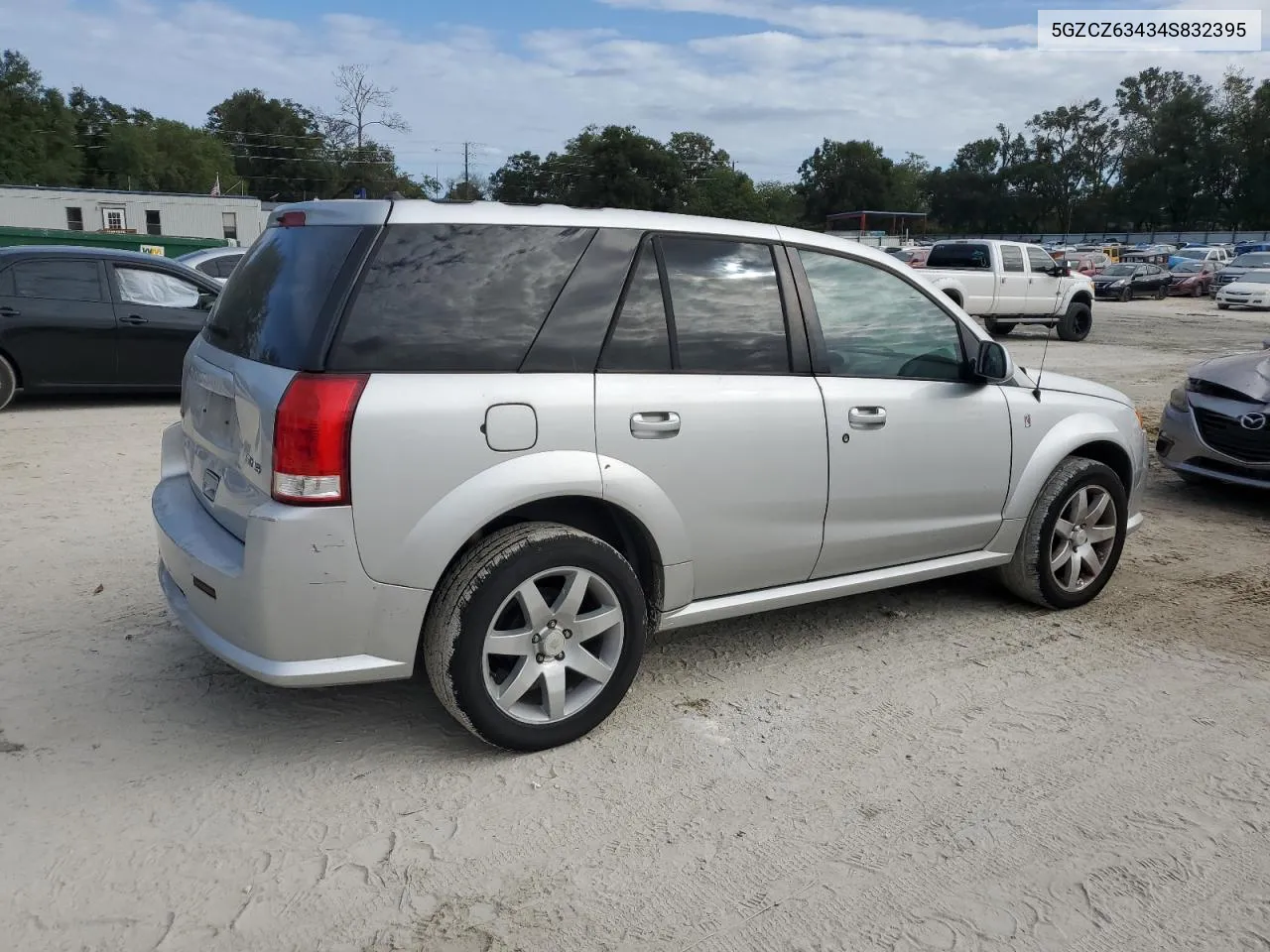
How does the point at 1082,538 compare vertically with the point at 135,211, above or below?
below

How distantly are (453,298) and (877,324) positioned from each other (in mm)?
1894

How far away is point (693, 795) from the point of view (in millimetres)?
3229

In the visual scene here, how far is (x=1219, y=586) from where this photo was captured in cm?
546

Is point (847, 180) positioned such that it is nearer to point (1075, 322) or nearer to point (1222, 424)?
point (1075, 322)

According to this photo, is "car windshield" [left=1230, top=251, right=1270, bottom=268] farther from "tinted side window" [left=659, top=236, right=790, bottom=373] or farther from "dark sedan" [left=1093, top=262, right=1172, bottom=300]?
"tinted side window" [left=659, top=236, right=790, bottom=373]

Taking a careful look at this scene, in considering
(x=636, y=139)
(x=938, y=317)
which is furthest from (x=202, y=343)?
(x=636, y=139)

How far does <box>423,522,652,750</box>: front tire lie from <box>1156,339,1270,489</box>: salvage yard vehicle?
5253mm

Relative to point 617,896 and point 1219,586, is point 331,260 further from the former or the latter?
point 1219,586

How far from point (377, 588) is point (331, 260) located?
1.04m

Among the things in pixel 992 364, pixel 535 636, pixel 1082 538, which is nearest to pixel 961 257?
pixel 1082 538

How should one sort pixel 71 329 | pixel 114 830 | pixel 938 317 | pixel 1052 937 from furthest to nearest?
pixel 71 329 < pixel 938 317 < pixel 114 830 < pixel 1052 937

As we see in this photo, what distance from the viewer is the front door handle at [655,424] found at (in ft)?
11.5

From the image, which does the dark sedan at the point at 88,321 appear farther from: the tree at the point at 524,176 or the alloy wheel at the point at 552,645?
the tree at the point at 524,176

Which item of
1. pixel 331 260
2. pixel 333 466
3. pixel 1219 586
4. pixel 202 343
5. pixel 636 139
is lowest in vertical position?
pixel 1219 586
